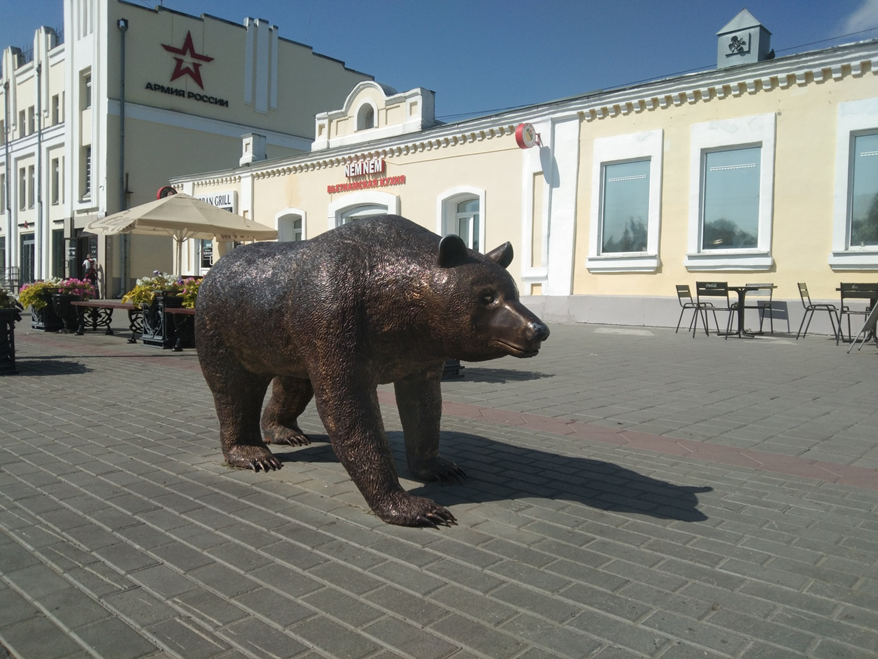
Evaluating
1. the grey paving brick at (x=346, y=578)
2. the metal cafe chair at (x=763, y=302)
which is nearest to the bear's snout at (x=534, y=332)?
the grey paving brick at (x=346, y=578)

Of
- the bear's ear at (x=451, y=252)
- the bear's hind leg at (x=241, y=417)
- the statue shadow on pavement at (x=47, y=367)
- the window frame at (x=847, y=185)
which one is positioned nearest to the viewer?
the bear's ear at (x=451, y=252)

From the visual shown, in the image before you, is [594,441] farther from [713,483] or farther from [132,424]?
[132,424]

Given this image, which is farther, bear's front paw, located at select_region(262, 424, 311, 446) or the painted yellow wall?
the painted yellow wall

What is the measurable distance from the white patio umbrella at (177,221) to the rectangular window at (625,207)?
7.19 m

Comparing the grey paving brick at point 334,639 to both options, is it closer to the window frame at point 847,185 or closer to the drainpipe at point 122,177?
the window frame at point 847,185

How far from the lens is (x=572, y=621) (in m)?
2.46

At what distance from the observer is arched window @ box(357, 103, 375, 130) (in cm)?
2061

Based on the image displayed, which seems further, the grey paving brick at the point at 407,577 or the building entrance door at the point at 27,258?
the building entrance door at the point at 27,258

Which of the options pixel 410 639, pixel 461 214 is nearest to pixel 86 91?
pixel 461 214

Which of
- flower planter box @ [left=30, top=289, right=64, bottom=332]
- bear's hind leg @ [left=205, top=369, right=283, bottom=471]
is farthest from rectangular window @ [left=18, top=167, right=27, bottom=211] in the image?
bear's hind leg @ [left=205, top=369, right=283, bottom=471]

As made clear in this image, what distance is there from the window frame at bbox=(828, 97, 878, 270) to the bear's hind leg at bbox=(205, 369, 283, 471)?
11524 millimetres

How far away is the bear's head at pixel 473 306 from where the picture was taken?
323 cm

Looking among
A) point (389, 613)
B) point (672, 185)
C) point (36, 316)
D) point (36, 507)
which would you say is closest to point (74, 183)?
point (36, 316)

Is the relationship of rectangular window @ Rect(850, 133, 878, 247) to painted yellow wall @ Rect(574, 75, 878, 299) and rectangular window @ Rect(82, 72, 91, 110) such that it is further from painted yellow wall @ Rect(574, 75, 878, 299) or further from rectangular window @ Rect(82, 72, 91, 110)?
rectangular window @ Rect(82, 72, 91, 110)
